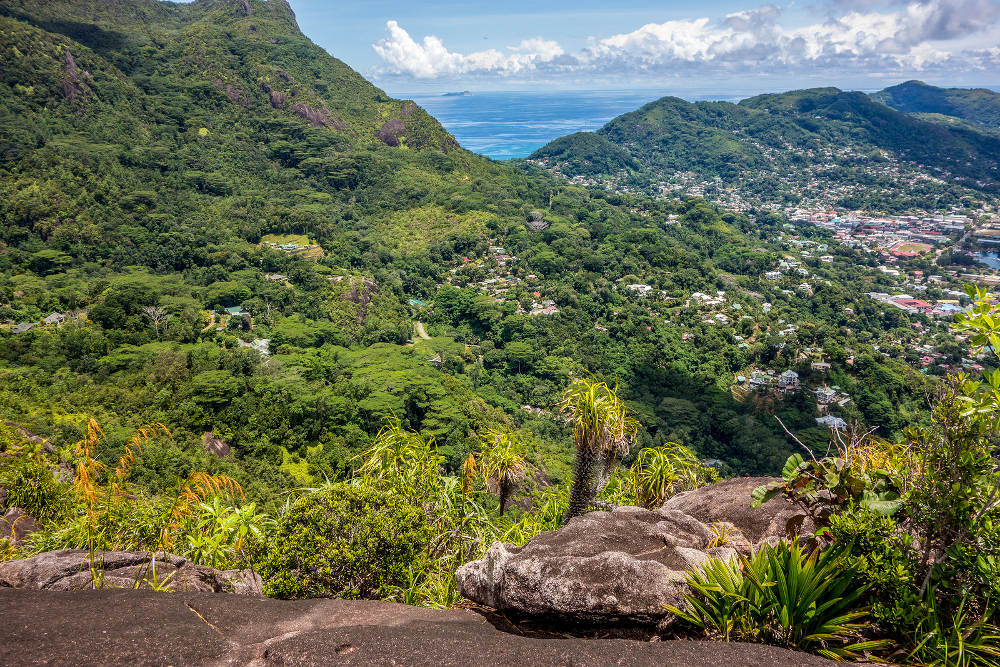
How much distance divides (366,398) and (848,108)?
166 metres

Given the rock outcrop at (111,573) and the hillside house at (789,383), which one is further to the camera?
the hillside house at (789,383)

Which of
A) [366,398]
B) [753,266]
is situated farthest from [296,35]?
[366,398]

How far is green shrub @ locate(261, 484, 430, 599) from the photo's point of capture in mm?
4426

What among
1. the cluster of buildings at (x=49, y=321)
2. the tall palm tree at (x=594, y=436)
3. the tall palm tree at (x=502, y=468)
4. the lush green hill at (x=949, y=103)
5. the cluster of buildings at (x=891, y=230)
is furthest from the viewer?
the lush green hill at (x=949, y=103)

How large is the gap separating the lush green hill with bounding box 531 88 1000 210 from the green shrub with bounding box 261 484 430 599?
113m

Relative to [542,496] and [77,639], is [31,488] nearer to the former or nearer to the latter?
[77,639]

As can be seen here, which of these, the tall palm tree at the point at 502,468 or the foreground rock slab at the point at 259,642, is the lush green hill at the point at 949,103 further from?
the foreground rock slab at the point at 259,642

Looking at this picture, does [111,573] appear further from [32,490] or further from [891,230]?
[891,230]

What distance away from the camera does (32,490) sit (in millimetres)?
5469

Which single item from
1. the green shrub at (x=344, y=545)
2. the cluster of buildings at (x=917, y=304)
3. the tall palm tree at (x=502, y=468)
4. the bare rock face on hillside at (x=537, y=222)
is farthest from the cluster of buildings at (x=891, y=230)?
the green shrub at (x=344, y=545)

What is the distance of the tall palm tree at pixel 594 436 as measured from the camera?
5.25m

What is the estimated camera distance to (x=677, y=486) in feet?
21.4

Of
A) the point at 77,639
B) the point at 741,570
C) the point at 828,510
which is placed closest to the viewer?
the point at 77,639

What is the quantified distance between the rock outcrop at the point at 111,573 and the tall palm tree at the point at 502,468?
2680 millimetres
